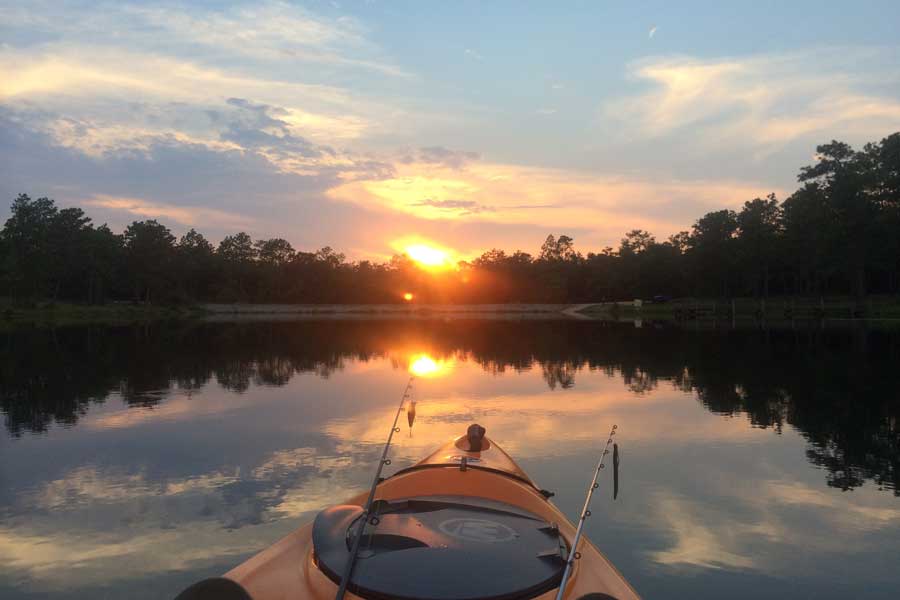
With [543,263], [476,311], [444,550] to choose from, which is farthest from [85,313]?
[444,550]

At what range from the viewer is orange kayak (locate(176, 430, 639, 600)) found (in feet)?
14.3

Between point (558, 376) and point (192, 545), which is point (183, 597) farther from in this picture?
point (558, 376)

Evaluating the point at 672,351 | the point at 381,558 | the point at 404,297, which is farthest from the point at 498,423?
the point at 404,297

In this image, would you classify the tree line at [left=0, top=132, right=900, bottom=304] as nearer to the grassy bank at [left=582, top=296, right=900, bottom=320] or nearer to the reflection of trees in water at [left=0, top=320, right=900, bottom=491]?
the grassy bank at [left=582, top=296, right=900, bottom=320]

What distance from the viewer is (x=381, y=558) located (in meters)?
4.75

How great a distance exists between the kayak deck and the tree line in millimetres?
70780

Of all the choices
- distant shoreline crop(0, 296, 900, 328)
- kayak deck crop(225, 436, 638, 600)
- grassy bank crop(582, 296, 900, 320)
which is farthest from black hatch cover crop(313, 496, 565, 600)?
grassy bank crop(582, 296, 900, 320)

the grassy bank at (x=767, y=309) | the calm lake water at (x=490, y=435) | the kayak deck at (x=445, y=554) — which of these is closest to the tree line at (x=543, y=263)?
the grassy bank at (x=767, y=309)

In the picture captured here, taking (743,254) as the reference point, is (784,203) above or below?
above

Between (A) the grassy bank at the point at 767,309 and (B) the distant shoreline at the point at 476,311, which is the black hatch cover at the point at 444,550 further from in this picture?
(A) the grassy bank at the point at 767,309

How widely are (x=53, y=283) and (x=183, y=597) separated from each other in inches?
4110

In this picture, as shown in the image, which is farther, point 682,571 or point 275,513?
point 275,513

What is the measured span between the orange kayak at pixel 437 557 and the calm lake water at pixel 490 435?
5.81 ft

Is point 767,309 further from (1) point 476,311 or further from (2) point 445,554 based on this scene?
(2) point 445,554
